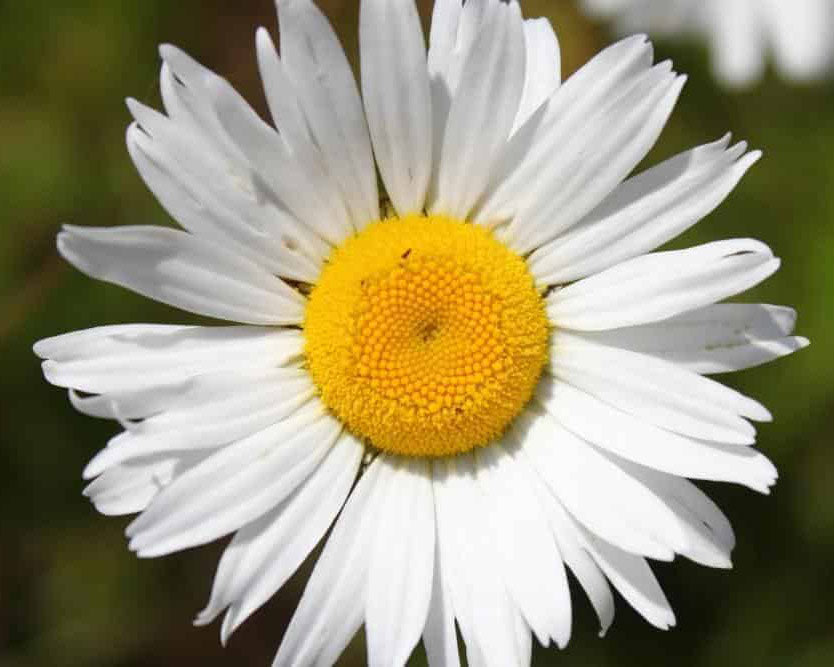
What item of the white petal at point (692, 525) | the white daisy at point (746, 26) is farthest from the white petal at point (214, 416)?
the white daisy at point (746, 26)

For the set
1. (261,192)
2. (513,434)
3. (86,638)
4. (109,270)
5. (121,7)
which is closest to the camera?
(109,270)

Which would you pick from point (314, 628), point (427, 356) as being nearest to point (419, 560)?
point (314, 628)

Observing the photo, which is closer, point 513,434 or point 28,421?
point 513,434

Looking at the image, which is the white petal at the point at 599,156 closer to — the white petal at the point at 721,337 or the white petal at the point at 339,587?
the white petal at the point at 721,337

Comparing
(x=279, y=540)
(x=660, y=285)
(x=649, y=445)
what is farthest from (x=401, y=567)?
(x=660, y=285)

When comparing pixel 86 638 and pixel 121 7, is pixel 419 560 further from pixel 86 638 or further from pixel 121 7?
pixel 121 7

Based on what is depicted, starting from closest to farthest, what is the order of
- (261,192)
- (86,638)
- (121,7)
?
1. (261,192)
2. (86,638)
3. (121,7)

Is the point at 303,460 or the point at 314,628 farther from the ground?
the point at 303,460
